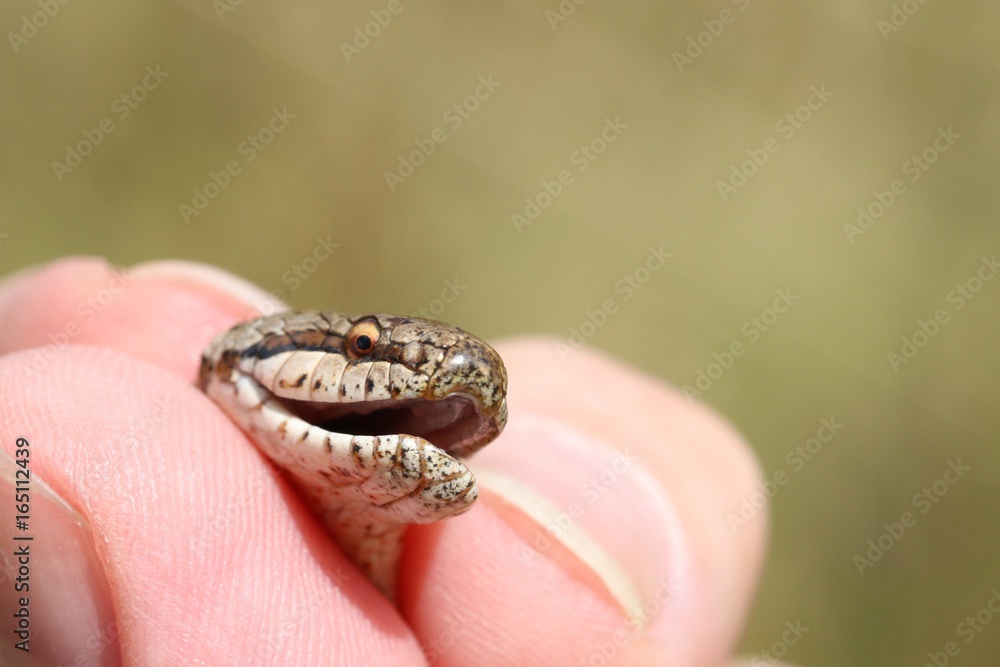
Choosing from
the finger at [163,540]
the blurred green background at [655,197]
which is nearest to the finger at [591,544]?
the finger at [163,540]

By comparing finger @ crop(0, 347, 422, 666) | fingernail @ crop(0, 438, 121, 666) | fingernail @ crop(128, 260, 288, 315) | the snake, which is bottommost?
fingernail @ crop(0, 438, 121, 666)

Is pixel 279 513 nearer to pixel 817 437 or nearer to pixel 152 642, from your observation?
pixel 152 642

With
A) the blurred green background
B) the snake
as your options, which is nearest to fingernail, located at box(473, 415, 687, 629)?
the snake

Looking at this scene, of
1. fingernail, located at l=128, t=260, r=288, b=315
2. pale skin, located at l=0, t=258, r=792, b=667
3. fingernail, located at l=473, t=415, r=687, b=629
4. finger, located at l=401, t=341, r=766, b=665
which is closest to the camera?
pale skin, located at l=0, t=258, r=792, b=667

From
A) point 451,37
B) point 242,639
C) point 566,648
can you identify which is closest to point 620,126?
point 451,37

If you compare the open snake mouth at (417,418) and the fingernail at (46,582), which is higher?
the open snake mouth at (417,418)

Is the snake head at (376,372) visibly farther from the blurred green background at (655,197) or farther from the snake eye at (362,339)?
the blurred green background at (655,197)

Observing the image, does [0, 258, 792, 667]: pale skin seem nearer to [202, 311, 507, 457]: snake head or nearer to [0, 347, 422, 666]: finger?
[0, 347, 422, 666]: finger
